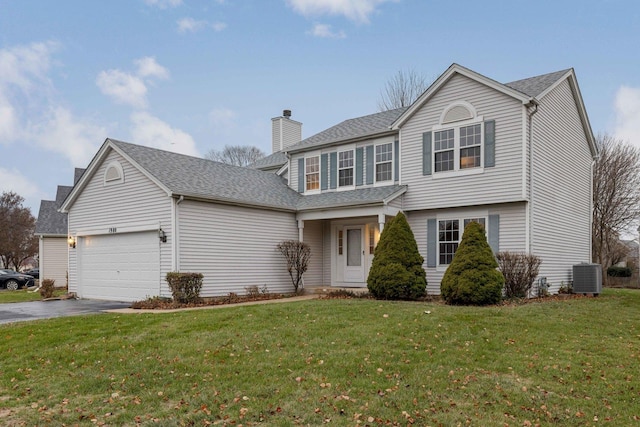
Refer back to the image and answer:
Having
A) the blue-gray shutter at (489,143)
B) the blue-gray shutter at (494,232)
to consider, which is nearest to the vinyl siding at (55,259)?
the blue-gray shutter at (494,232)

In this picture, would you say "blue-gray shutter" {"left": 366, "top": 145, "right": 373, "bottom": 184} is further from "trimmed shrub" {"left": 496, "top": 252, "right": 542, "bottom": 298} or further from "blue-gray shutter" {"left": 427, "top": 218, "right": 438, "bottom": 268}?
"trimmed shrub" {"left": 496, "top": 252, "right": 542, "bottom": 298}

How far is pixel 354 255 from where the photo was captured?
16719 millimetres

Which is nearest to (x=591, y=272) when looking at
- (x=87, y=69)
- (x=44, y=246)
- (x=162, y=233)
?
(x=162, y=233)

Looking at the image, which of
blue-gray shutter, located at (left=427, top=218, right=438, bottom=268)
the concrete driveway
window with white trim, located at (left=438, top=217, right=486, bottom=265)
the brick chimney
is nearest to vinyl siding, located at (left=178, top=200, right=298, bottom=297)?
the concrete driveway

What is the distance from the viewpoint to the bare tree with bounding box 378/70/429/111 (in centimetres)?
3222

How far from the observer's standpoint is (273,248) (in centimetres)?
1599

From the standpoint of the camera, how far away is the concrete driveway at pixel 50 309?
1143 centimetres

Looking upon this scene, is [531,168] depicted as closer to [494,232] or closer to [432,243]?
[494,232]

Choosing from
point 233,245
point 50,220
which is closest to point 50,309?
point 233,245

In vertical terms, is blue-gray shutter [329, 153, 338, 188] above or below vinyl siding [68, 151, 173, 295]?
above

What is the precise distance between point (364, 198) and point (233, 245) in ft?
14.7

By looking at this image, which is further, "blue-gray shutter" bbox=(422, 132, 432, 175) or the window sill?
"blue-gray shutter" bbox=(422, 132, 432, 175)

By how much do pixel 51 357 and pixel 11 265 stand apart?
1938 inches

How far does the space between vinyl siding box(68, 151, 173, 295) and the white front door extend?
643 cm
